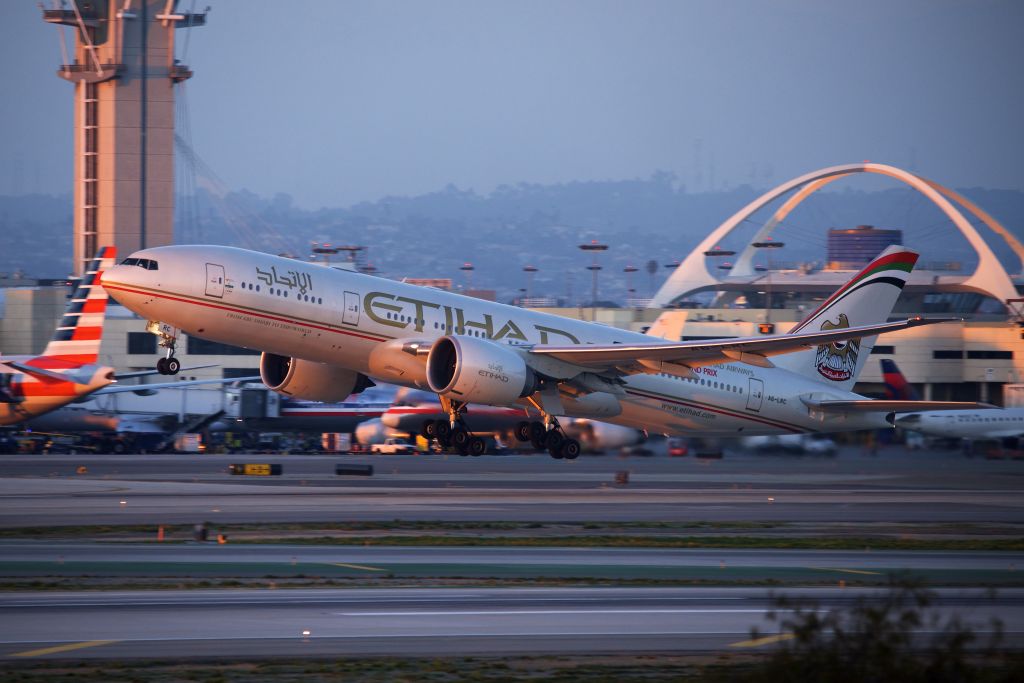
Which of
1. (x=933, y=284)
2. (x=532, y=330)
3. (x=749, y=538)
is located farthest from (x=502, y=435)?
(x=933, y=284)

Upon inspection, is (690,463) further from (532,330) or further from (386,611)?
(386,611)

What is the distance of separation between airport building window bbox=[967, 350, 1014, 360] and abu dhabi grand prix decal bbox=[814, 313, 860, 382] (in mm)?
52186

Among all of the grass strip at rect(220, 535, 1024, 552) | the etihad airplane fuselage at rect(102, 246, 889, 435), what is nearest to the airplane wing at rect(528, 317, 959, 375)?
the etihad airplane fuselage at rect(102, 246, 889, 435)

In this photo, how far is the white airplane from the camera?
34.5m

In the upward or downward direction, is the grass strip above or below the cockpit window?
below

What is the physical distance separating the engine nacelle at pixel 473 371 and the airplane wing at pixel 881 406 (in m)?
14.2

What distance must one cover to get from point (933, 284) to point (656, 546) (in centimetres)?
12020

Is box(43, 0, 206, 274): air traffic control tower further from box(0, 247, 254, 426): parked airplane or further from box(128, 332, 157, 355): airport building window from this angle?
box(0, 247, 254, 426): parked airplane

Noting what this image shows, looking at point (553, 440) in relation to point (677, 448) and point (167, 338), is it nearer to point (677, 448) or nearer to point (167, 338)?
point (167, 338)

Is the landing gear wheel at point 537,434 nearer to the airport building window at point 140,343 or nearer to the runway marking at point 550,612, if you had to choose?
the runway marking at point 550,612

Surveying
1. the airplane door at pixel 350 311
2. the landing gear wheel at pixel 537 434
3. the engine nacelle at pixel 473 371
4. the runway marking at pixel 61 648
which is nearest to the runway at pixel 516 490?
the landing gear wheel at pixel 537 434

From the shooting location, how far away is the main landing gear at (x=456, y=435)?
38375mm

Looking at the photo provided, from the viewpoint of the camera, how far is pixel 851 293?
154 feet

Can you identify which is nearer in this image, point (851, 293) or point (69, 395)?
point (851, 293)
